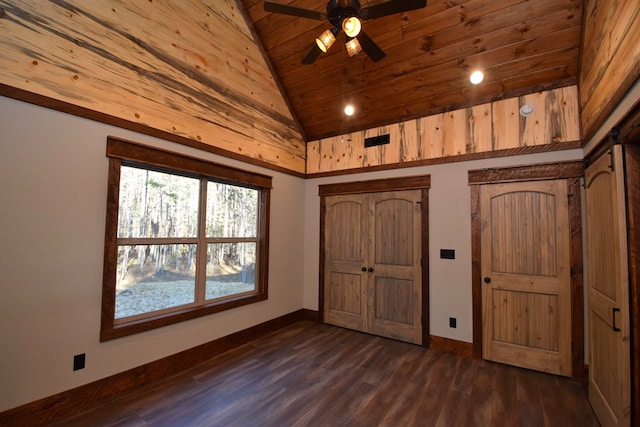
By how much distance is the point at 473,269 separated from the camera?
3457 mm

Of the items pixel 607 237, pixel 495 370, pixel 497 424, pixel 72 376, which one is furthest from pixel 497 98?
pixel 72 376

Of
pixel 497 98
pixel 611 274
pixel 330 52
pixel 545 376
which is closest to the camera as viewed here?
pixel 611 274

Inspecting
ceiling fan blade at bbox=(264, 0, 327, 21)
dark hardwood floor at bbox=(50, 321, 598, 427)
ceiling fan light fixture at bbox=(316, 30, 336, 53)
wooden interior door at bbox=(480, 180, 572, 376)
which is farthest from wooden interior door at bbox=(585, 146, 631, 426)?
ceiling fan blade at bbox=(264, 0, 327, 21)

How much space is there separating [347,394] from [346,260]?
2147 mm

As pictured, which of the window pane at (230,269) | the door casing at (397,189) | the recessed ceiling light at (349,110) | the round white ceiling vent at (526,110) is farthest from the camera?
the recessed ceiling light at (349,110)

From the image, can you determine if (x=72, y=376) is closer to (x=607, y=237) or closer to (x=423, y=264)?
(x=423, y=264)

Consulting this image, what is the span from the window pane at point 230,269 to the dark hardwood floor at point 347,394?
2.62 ft

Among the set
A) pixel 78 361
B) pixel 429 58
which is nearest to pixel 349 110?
pixel 429 58

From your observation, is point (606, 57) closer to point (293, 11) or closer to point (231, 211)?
point (293, 11)

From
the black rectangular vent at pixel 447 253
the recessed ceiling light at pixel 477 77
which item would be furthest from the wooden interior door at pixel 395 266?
the recessed ceiling light at pixel 477 77

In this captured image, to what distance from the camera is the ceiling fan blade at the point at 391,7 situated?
201cm

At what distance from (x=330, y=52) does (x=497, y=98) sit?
2.22 meters

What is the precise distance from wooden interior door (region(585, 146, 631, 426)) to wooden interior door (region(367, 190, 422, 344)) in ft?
5.76

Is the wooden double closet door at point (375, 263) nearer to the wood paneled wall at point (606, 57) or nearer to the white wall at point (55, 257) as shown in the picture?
the white wall at point (55, 257)
